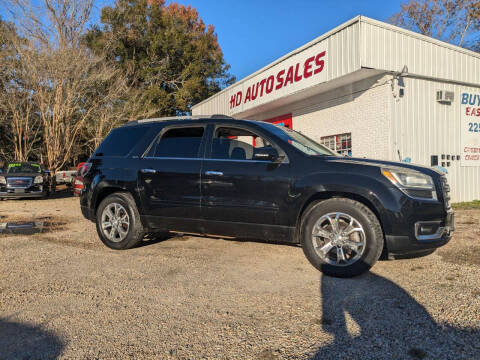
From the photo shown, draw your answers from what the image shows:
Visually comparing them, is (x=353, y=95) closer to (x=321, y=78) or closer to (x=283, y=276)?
(x=321, y=78)

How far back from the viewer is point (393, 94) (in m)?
8.70

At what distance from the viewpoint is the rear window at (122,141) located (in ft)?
16.4

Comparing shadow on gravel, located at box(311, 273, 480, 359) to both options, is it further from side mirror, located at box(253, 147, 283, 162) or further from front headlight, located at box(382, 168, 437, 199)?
side mirror, located at box(253, 147, 283, 162)

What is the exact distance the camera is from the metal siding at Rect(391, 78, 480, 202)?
29.1ft

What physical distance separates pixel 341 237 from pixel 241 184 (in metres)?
1.28

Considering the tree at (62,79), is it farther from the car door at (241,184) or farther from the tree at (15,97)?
the car door at (241,184)

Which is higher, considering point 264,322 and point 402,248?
point 402,248

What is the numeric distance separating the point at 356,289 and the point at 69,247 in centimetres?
412

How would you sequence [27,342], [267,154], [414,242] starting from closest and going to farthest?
[27,342]
[414,242]
[267,154]

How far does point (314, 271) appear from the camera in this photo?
12.5 feet

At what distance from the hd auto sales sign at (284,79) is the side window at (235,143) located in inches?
233

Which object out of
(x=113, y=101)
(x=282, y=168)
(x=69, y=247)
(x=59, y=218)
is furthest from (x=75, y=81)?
(x=282, y=168)

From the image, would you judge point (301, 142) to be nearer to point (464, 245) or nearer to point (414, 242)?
point (414, 242)

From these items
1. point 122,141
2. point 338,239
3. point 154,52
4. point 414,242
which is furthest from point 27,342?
point 154,52
